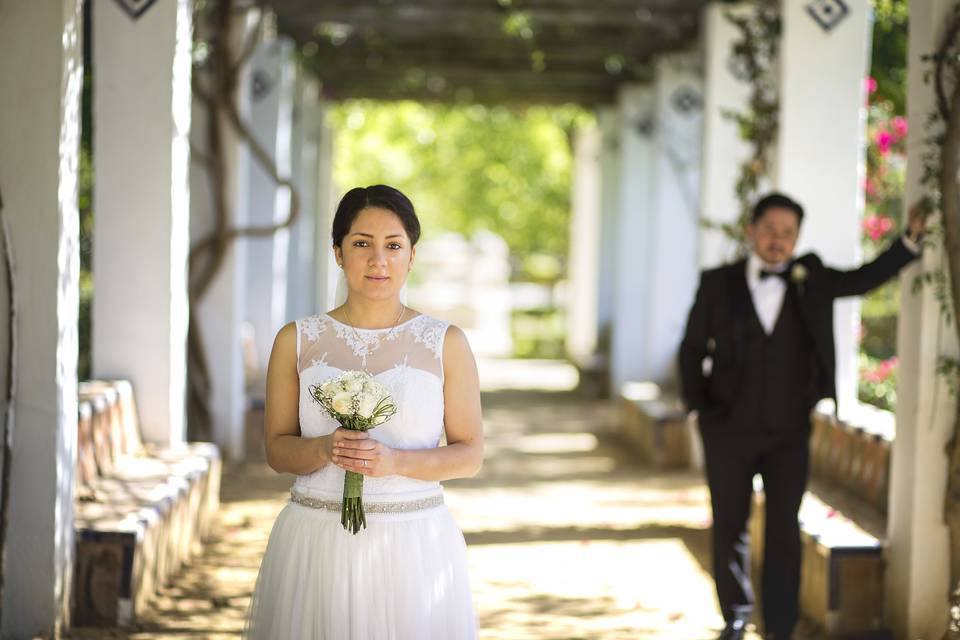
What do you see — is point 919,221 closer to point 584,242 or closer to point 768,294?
point 768,294

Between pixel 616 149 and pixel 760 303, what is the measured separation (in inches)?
497

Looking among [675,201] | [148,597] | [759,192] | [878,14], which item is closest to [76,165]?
[148,597]

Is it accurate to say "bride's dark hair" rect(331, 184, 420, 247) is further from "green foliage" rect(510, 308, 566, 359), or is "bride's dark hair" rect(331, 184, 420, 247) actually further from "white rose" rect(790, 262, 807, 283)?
"green foliage" rect(510, 308, 566, 359)

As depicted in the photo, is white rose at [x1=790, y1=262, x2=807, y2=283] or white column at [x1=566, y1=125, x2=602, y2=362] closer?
white rose at [x1=790, y1=262, x2=807, y2=283]

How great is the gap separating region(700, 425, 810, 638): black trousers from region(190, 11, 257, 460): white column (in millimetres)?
5484

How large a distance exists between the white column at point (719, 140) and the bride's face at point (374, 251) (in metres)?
7.16

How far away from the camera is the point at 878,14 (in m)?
10.6

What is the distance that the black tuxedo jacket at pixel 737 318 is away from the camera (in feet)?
17.2

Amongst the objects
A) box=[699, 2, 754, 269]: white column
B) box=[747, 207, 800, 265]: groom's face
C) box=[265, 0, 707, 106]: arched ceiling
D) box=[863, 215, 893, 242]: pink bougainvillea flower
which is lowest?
box=[747, 207, 800, 265]: groom's face

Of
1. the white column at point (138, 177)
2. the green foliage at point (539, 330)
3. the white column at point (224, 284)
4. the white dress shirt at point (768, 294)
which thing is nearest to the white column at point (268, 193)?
the white column at point (224, 284)

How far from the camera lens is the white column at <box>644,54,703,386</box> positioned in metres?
13.3

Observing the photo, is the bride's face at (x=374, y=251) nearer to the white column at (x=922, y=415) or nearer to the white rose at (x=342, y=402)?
the white rose at (x=342, y=402)

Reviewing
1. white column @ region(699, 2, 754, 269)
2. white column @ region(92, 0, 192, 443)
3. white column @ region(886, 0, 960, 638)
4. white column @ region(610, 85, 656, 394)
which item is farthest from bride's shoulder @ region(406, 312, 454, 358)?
white column @ region(610, 85, 656, 394)

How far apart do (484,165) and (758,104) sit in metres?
20.3
